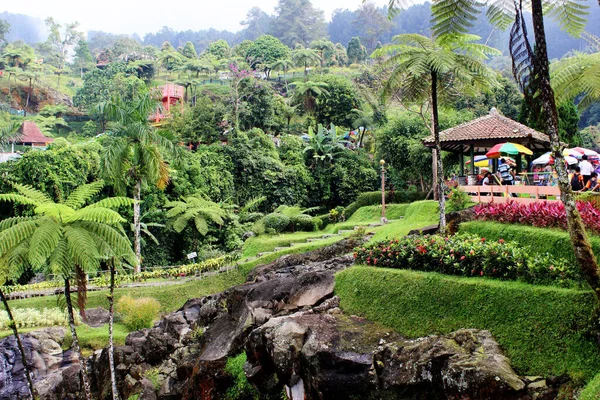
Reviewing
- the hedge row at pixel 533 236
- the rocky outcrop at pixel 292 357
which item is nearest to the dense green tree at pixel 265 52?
the rocky outcrop at pixel 292 357

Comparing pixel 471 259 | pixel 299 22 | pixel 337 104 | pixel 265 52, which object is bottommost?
pixel 471 259

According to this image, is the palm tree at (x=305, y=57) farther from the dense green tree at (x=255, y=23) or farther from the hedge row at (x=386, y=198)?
the dense green tree at (x=255, y=23)

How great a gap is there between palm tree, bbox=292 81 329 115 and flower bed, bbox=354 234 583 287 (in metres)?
26.7

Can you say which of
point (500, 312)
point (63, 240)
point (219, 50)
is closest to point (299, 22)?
point (219, 50)

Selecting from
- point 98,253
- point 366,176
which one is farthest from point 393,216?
point 98,253

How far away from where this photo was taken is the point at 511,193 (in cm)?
1462

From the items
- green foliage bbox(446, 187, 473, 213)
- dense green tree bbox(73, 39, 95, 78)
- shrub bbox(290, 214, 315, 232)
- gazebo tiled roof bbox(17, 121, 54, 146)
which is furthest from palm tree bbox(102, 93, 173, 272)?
dense green tree bbox(73, 39, 95, 78)

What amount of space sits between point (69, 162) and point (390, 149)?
1631 cm

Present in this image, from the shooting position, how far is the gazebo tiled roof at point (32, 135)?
136 ft

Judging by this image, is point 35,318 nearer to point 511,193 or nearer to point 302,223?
point 302,223

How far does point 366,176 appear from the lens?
3272 cm

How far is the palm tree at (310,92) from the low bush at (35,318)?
80.5ft

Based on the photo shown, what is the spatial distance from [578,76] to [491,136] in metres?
9.72

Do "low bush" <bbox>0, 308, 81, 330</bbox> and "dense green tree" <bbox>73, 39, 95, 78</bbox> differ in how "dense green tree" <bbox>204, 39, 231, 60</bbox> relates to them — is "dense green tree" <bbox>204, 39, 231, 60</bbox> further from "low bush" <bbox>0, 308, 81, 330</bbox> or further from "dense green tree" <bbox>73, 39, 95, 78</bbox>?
"low bush" <bbox>0, 308, 81, 330</bbox>
